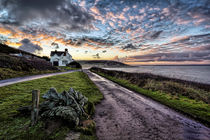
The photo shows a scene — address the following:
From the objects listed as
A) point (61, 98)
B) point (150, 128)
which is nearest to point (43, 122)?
point (61, 98)

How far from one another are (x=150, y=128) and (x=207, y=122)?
4.03 meters

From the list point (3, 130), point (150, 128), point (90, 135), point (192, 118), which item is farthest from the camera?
point (192, 118)

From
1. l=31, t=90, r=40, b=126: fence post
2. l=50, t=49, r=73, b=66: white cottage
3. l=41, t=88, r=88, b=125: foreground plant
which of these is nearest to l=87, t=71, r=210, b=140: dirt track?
l=41, t=88, r=88, b=125: foreground plant

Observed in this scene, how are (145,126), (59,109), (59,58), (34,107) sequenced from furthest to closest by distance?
(59,58), (145,126), (59,109), (34,107)

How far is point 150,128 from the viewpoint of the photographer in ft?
16.3

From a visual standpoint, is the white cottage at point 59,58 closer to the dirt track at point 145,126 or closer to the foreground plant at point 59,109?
the foreground plant at point 59,109

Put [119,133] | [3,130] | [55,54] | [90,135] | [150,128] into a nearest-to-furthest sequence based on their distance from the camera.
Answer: [3,130], [90,135], [119,133], [150,128], [55,54]

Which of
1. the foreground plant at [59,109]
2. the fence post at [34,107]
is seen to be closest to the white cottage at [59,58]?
the foreground plant at [59,109]

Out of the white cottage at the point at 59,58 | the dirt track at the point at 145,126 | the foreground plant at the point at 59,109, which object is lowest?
the dirt track at the point at 145,126

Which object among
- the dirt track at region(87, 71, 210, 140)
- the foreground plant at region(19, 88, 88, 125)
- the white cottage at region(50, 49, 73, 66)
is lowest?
the dirt track at region(87, 71, 210, 140)

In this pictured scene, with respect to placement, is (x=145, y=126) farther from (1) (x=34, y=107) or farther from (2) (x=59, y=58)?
(2) (x=59, y=58)

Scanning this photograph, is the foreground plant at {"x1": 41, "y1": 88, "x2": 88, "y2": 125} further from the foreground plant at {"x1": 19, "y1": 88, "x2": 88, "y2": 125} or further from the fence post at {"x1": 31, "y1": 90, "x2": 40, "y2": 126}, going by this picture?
the fence post at {"x1": 31, "y1": 90, "x2": 40, "y2": 126}

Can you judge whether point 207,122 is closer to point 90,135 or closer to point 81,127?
point 90,135

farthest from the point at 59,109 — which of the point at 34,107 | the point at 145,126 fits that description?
the point at 145,126
